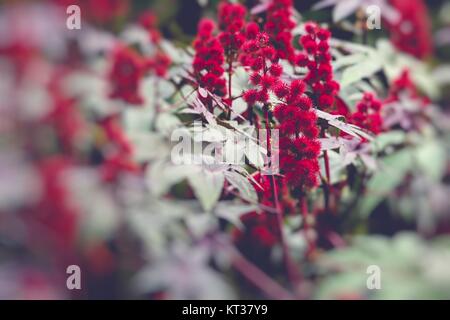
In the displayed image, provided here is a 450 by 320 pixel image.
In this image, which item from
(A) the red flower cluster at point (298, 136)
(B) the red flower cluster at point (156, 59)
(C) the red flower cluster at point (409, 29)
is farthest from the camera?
(C) the red flower cluster at point (409, 29)

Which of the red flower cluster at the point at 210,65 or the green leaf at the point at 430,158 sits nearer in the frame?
the red flower cluster at the point at 210,65

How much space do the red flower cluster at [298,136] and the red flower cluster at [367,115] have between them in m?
0.10

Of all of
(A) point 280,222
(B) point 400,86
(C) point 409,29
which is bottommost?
(A) point 280,222

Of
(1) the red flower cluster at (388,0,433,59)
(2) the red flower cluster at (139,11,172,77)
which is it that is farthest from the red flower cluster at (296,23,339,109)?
(1) the red flower cluster at (388,0,433,59)

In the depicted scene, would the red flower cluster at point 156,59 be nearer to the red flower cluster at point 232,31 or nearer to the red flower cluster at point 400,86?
the red flower cluster at point 232,31

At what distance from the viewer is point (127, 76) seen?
99cm

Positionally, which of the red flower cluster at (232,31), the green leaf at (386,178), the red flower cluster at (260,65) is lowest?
the green leaf at (386,178)

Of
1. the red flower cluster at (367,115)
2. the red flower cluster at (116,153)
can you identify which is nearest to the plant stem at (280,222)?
the red flower cluster at (367,115)

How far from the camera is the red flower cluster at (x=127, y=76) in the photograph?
99cm

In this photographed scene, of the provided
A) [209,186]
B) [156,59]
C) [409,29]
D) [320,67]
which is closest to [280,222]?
[209,186]

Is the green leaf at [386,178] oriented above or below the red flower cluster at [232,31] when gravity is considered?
below

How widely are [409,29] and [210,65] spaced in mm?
554

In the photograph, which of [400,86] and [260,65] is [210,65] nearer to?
[260,65]
